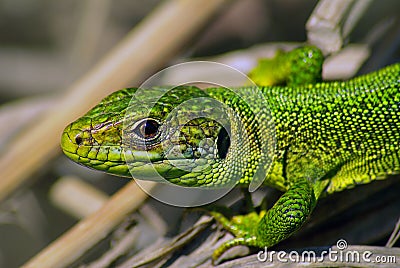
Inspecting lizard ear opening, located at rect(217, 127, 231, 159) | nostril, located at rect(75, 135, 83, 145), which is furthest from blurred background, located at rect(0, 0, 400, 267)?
nostril, located at rect(75, 135, 83, 145)

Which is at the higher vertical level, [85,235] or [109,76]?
[109,76]

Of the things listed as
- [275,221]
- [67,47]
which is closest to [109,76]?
[275,221]

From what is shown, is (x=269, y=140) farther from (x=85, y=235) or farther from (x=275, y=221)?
(x=85, y=235)

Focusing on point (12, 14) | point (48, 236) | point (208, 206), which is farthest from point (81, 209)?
point (12, 14)

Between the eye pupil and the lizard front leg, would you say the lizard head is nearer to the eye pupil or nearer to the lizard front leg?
the eye pupil

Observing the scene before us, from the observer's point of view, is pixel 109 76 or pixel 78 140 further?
pixel 109 76

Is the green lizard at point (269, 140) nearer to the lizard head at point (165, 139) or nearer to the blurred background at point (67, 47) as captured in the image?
the lizard head at point (165, 139)

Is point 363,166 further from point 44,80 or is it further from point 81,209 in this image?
point 44,80

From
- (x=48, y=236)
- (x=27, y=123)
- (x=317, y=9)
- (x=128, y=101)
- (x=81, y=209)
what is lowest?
(x=48, y=236)
